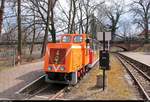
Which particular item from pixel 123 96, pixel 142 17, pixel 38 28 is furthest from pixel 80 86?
pixel 142 17

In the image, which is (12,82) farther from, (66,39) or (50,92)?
(66,39)

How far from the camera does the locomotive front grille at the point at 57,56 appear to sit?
17844mm

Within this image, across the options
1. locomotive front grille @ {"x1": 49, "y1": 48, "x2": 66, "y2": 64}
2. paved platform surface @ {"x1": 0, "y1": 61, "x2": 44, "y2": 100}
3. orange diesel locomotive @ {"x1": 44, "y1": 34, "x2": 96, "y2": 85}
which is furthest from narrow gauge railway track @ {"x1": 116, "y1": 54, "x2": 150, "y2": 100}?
paved platform surface @ {"x1": 0, "y1": 61, "x2": 44, "y2": 100}

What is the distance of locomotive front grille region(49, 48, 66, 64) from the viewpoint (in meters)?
17.8

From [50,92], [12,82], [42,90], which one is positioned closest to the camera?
[50,92]

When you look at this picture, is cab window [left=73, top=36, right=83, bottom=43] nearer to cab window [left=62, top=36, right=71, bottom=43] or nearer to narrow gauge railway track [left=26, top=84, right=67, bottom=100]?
cab window [left=62, top=36, right=71, bottom=43]

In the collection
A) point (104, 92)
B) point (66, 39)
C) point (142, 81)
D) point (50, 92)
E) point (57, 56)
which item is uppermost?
point (66, 39)

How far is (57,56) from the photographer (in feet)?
59.1

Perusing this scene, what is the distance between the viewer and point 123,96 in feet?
50.1

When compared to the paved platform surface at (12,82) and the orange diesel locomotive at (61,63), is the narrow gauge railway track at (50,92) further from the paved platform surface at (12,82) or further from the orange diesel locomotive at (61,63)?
the paved platform surface at (12,82)

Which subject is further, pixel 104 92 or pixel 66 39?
pixel 66 39

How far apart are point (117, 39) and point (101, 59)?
99.7m

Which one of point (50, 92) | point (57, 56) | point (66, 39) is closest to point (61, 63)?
point (57, 56)

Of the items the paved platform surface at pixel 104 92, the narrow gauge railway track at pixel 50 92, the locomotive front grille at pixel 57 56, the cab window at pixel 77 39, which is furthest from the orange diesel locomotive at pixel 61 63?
the cab window at pixel 77 39
